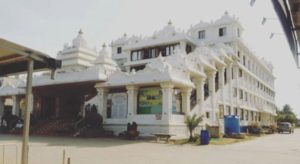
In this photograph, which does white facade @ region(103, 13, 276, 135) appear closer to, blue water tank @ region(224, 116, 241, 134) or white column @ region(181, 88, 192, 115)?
white column @ region(181, 88, 192, 115)

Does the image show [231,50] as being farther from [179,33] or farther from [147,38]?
[147,38]

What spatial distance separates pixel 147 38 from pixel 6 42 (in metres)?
35.9

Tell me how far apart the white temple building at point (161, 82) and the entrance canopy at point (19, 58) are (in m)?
14.5

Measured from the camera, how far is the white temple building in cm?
2372

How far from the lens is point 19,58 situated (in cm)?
700

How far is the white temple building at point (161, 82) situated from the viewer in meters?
23.7

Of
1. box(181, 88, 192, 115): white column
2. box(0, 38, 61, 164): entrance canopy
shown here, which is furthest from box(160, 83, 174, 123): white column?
box(0, 38, 61, 164): entrance canopy

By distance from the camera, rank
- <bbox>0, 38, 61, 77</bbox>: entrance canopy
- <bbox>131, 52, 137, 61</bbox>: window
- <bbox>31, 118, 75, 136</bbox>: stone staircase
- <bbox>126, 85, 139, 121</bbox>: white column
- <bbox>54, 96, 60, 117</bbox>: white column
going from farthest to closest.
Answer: <bbox>131, 52, 137, 61</bbox>: window → <bbox>54, 96, 60, 117</bbox>: white column → <bbox>31, 118, 75, 136</bbox>: stone staircase → <bbox>126, 85, 139, 121</bbox>: white column → <bbox>0, 38, 61, 77</bbox>: entrance canopy

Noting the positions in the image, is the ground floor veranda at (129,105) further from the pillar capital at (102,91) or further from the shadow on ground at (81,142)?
the shadow on ground at (81,142)

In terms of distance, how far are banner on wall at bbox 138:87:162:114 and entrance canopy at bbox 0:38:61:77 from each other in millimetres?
16346

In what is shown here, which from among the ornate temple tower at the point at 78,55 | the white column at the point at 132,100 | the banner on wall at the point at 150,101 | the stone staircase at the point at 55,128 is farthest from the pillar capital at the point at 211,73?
the stone staircase at the point at 55,128

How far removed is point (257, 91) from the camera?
5219 centimetres

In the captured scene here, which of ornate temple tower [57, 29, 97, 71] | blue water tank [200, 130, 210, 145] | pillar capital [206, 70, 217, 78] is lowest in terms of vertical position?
blue water tank [200, 130, 210, 145]

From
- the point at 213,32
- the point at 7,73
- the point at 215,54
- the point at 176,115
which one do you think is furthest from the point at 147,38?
the point at 7,73
